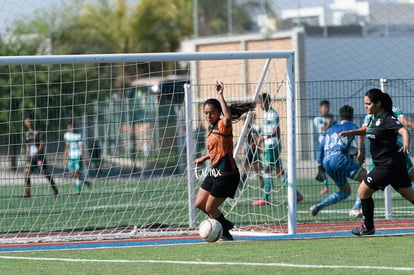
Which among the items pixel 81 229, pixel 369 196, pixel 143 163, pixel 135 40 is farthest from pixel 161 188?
pixel 135 40

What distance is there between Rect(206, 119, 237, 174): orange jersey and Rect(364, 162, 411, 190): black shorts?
1.77 m

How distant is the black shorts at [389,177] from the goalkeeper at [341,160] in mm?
3120

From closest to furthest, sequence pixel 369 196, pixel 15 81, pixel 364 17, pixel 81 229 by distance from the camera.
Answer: pixel 369 196 → pixel 81 229 → pixel 15 81 → pixel 364 17

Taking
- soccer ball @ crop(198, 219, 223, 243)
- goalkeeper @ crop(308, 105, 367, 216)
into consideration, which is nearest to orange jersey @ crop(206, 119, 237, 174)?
soccer ball @ crop(198, 219, 223, 243)

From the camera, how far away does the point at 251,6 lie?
45750mm

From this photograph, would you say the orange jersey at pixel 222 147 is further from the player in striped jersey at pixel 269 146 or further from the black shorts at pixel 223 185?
the player in striped jersey at pixel 269 146

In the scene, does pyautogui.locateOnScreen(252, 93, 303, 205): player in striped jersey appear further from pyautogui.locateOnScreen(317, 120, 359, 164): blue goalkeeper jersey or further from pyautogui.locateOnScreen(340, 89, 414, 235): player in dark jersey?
pyautogui.locateOnScreen(340, 89, 414, 235): player in dark jersey

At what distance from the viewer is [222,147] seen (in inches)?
453

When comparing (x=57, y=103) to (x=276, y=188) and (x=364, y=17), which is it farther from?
(x=364, y=17)

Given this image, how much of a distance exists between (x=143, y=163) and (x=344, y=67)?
61.9ft

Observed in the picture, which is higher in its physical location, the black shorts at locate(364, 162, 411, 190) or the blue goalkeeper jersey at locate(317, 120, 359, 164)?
the blue goalkeeper jersey at locate(317, 120, 359, 164)

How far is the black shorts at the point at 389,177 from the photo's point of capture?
37.1 ft

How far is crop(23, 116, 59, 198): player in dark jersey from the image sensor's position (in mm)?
16094

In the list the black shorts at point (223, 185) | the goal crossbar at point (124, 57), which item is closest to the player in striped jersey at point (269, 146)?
the goal crossbar at point (124, 57)
